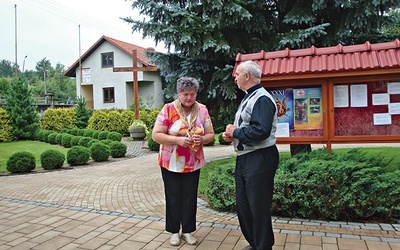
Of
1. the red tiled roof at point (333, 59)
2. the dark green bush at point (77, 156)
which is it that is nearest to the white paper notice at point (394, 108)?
the red tiled roof at point (333, 59)

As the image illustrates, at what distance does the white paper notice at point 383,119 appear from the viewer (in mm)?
4965

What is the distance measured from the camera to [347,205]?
159 inches

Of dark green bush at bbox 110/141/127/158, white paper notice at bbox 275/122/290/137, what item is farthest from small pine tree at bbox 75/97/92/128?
white paper notice at bbox 275/122/290/137

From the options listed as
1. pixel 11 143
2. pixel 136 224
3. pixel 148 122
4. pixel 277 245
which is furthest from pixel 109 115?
pixel 277 245

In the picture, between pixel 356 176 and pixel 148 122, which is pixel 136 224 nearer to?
pixel 356 176

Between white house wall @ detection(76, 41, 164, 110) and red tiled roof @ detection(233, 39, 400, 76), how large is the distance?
70.3 feet

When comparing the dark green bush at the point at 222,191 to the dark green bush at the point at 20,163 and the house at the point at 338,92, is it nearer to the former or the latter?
the house at the point at 338,92

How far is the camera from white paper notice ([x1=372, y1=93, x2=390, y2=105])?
495 centimetres

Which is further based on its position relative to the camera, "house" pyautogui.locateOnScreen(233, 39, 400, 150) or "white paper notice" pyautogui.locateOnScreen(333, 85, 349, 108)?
"white paper notice" pyautogui.locateOnScreen(333, 85, 349, 108)

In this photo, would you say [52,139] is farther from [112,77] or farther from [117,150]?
[112,77]

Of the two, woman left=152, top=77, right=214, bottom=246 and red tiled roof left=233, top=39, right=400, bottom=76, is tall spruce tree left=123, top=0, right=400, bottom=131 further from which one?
woman left=152, top=77, right=214, bottom=246

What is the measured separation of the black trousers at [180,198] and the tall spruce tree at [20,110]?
52.6 ft

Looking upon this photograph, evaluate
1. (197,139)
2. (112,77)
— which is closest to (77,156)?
(197,139)

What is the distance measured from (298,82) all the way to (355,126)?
3.46ft
